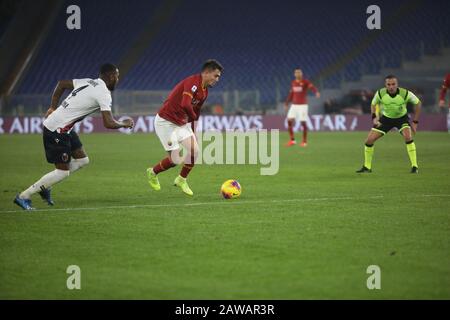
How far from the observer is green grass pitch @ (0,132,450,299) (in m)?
6.45

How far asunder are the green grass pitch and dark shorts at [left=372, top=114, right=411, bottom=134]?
50.5 inches

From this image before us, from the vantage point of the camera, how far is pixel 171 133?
13.0 m

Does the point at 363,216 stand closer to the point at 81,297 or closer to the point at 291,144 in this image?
the point at 81,297

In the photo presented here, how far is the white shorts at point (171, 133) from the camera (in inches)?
506

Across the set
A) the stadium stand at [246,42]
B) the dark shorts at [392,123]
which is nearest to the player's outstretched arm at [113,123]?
the dark shorts at [392,123]

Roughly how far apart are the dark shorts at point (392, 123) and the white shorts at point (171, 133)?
5.22 metres

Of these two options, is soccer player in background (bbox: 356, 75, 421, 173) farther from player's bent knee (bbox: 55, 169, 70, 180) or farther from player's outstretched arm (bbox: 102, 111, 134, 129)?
player's bent knee (bbox: 55, 169, 70, 180)

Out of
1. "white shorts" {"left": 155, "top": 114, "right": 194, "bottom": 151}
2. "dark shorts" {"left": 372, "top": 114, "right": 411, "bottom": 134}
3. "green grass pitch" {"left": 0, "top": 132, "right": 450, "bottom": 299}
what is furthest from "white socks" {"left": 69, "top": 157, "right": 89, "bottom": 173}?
"dark shorts" {"left": 372, "top": 114, "right": 411, "bottom": 134}

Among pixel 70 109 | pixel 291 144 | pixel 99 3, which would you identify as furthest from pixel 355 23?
pixel 70 109

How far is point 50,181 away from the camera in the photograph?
10789 millimetres

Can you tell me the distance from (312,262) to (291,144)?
1819cm

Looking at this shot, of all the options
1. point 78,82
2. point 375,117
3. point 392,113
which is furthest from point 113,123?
point 392,113

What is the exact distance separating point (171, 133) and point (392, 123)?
225 inches

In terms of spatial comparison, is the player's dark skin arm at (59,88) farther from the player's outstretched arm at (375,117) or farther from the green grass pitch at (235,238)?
the player's outstretched arm at (375,117)
